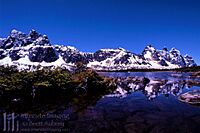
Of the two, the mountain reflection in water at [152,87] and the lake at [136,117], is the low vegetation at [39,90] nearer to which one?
the lake at [136,117]

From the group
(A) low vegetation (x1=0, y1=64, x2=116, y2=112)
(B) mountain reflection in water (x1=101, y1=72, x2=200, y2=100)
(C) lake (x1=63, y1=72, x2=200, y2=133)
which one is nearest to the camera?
(C) lake (x1=63, y1=72, x2=200, y2=133)

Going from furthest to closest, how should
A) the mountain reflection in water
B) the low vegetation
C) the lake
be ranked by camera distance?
1. the mountain reflection in water
2. the low vegetation
3. the lake

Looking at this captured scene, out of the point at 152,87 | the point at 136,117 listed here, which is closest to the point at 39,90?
the point at 136,117

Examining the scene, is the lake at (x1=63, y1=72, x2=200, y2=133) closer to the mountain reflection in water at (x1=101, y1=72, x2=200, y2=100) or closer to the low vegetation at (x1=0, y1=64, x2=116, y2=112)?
the low vegetation at (x1=0, y1=64, x2=116, y2=112)

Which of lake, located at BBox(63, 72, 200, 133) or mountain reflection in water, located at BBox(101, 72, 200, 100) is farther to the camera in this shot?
mountain reflection in water, located at BBox(101, 72, 200, 100)

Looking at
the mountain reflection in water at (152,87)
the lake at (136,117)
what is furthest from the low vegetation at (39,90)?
the mountain reflection in water at (152,87)

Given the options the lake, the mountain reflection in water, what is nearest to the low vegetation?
the lake

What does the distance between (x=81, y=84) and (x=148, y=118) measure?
938 inches

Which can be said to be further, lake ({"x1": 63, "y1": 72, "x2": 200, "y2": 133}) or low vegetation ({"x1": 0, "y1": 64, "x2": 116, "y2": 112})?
low vegetation ({"x1": 0, "y1": 64, "x2": 116, "y2": 112})

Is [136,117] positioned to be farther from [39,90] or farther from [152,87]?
[152,87]

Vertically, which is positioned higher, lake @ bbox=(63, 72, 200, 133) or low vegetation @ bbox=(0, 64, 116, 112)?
low vegetation @ bbox=(0, 64, 116, 112)

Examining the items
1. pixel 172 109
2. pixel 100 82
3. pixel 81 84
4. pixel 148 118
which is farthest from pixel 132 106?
pixel 100 82

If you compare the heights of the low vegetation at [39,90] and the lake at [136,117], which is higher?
the low vegetation at [39,90]

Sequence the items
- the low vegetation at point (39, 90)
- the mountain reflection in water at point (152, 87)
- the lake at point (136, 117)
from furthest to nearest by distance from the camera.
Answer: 1. the mountain reflection in water at point (152, 87)
2. the low vegetation at point (39, 90)
3. the lake at point (136, 117)
